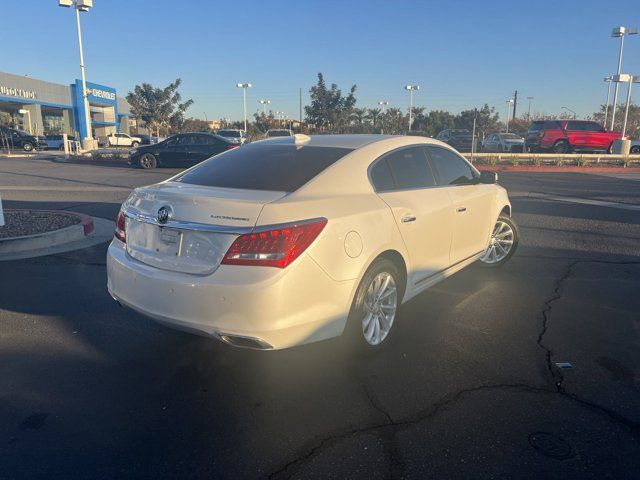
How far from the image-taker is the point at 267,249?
2.95m

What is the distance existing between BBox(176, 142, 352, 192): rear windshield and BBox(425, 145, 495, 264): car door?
1.25 m

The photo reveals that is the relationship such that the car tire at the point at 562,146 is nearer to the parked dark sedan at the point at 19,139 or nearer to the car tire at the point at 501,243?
the car tire at the point at 501,243

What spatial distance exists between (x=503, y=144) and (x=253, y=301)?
102 ft

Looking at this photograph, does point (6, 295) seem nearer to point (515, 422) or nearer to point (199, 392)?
point (199, 392)

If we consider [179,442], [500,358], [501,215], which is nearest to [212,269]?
[179,442]

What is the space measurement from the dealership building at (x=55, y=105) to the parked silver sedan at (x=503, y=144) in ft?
119

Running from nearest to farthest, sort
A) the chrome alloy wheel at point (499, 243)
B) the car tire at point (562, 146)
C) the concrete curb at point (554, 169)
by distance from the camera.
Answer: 1. the chrome alloy wheel at point (499, 243)
2. the concrete curb at point (554, 169)
3. the car tire at point (562, 146)

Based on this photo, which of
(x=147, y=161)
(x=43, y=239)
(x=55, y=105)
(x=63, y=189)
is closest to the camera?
(x=43, y=239)

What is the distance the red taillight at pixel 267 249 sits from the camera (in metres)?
2.95

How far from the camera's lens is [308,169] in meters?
3.78

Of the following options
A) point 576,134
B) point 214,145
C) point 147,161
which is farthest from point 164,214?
point 576,134

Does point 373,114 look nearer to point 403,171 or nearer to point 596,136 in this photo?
point 596,136

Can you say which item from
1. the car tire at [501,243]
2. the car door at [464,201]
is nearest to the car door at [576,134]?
the car tire at [501,243]

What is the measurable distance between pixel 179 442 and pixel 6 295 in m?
3.38
